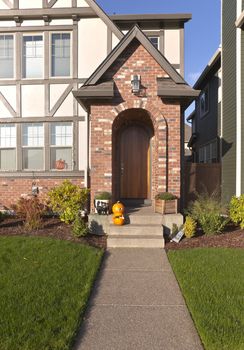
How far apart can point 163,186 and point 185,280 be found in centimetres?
393

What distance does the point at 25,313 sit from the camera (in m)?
3.79

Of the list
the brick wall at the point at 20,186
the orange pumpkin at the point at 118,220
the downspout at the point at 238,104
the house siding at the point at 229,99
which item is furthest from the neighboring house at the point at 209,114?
the orange pumpkin at the point at 118,220

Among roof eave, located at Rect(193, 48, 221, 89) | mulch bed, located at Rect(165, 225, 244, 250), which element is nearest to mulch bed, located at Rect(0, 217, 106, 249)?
mulch bed, located at Rect(165, 225, 244, 250)

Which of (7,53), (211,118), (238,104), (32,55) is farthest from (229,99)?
(7,53)

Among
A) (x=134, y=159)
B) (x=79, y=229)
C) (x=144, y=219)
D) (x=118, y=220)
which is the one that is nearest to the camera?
(x=79, y=229)

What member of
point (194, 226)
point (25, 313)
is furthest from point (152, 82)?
point (25, 313)

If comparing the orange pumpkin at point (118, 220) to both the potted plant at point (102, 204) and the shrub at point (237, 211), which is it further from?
the shrub at point (237, 211)

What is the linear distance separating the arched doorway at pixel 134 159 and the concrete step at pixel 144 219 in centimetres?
190

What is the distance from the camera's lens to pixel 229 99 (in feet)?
39.5

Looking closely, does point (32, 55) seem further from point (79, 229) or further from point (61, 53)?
point (79, 229)

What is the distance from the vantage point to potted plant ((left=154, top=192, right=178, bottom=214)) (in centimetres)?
826

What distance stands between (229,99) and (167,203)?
19.3 ft

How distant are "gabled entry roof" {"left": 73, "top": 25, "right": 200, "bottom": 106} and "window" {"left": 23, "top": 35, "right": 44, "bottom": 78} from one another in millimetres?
3516

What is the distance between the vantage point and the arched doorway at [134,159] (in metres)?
10.0
